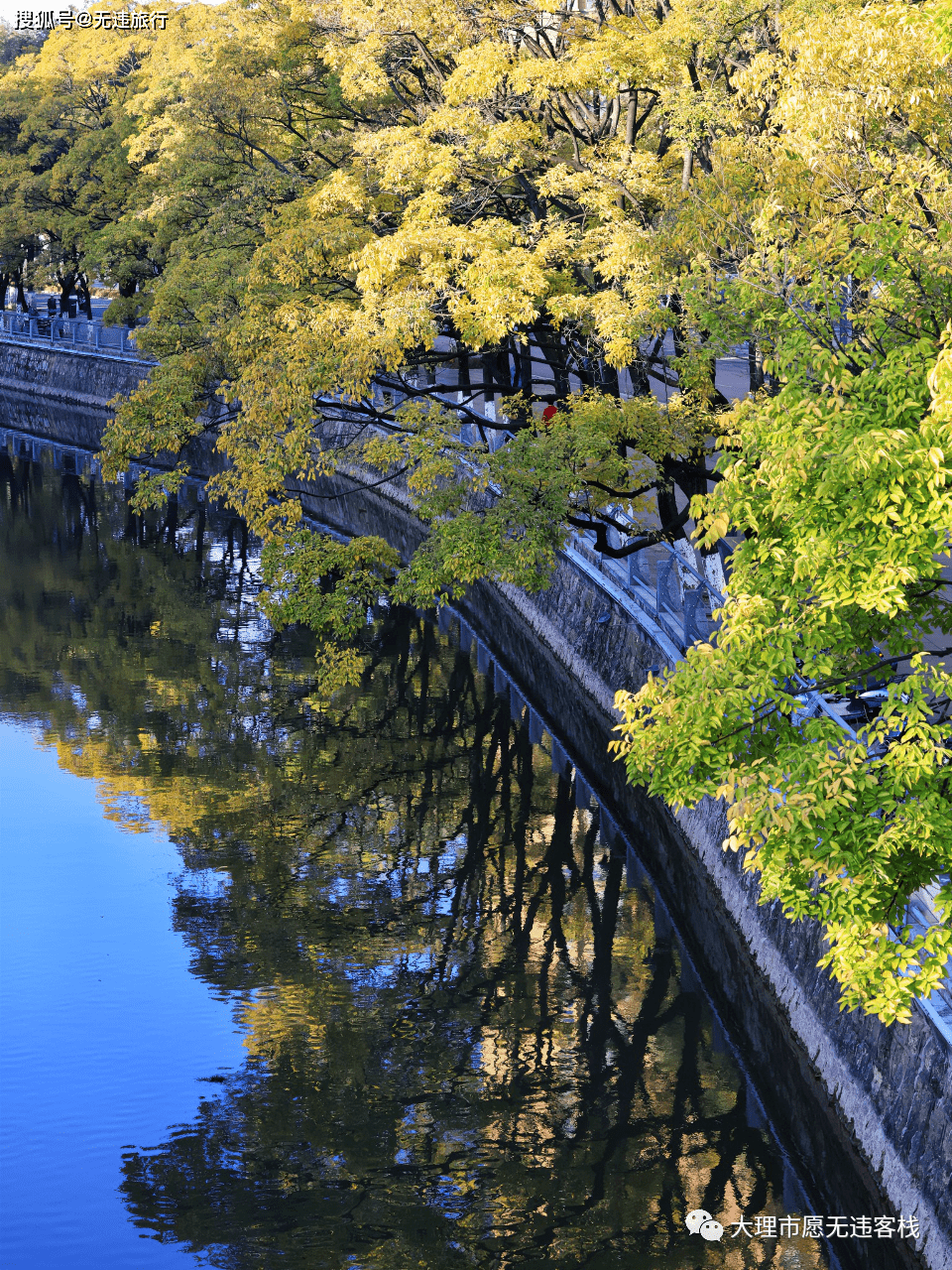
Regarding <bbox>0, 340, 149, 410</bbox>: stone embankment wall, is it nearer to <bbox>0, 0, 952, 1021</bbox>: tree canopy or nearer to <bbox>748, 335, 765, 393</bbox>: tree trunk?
<bbox>0, 0, 952, 1021</bbox>: tree canopy

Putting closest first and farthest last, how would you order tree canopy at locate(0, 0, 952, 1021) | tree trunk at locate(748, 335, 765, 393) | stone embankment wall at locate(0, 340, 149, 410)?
tree canopy at locate(0, 0, 952, 1021) < tree trunk at locate(748, 335, 765, 393) < stone embankment wall at locate(0, 340, 149, 410)

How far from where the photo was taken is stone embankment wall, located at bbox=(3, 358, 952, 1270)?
10523mm

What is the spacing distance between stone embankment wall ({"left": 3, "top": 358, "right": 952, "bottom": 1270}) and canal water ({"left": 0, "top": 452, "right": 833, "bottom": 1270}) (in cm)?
39

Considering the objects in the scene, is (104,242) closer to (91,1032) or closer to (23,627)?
(23,627)

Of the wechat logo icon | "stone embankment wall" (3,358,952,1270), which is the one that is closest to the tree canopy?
"stone embankment wall" (3,358,952,1270)

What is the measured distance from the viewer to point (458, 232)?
63.0 feet

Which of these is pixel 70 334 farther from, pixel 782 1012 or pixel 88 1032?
pixel 782 1012

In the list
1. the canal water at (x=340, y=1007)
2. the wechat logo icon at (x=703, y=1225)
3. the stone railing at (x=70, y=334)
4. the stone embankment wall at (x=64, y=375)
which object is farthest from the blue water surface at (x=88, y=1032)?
the stone embankment wall at (x=64, y=375)

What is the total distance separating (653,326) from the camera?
58.2ft

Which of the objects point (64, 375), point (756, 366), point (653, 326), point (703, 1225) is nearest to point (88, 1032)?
point (703, 1225)

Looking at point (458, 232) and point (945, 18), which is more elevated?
point (458, 232)

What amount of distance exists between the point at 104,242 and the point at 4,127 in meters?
18.7

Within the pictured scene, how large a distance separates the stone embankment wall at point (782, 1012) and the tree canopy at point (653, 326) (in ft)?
3.46

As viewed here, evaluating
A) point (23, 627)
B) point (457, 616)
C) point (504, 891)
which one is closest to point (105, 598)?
point (23, 627)
